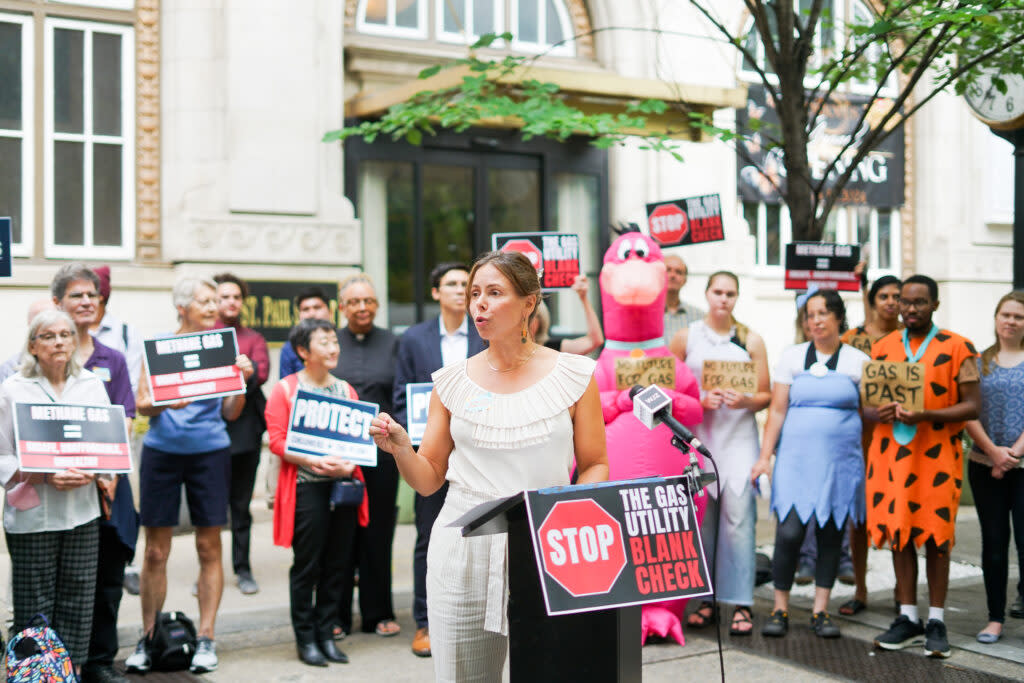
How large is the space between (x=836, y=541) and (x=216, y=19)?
7.43 metres

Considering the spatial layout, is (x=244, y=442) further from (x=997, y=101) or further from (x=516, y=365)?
(x=997, y=101)

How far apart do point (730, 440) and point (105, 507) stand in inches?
139

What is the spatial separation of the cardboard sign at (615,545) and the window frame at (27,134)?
8164 millimetres

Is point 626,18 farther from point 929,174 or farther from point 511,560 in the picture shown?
point 511,560

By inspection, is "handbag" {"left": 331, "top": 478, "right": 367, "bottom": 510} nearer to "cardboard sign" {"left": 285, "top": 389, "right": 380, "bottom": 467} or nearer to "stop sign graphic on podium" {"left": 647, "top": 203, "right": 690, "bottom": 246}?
"cardboard sign" {"left": 285, "top": 389, "right": 380, "bottom": 467}

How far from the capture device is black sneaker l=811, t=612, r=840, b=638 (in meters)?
6.30

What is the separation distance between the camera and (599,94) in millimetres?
10750

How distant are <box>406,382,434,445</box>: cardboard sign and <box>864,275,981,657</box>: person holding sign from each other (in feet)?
8.36

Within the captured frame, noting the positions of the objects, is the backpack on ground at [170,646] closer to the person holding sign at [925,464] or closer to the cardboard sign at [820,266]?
the person holding sign at [925,464]

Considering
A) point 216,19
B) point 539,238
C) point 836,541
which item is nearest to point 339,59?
point 216,19

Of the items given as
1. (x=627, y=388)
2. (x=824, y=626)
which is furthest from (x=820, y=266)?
(x=824, y=626)

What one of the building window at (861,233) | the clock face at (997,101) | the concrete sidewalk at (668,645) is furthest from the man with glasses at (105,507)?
the building window at (861,233)

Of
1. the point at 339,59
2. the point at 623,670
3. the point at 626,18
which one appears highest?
the point at 626,18

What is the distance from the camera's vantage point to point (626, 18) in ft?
40.9
